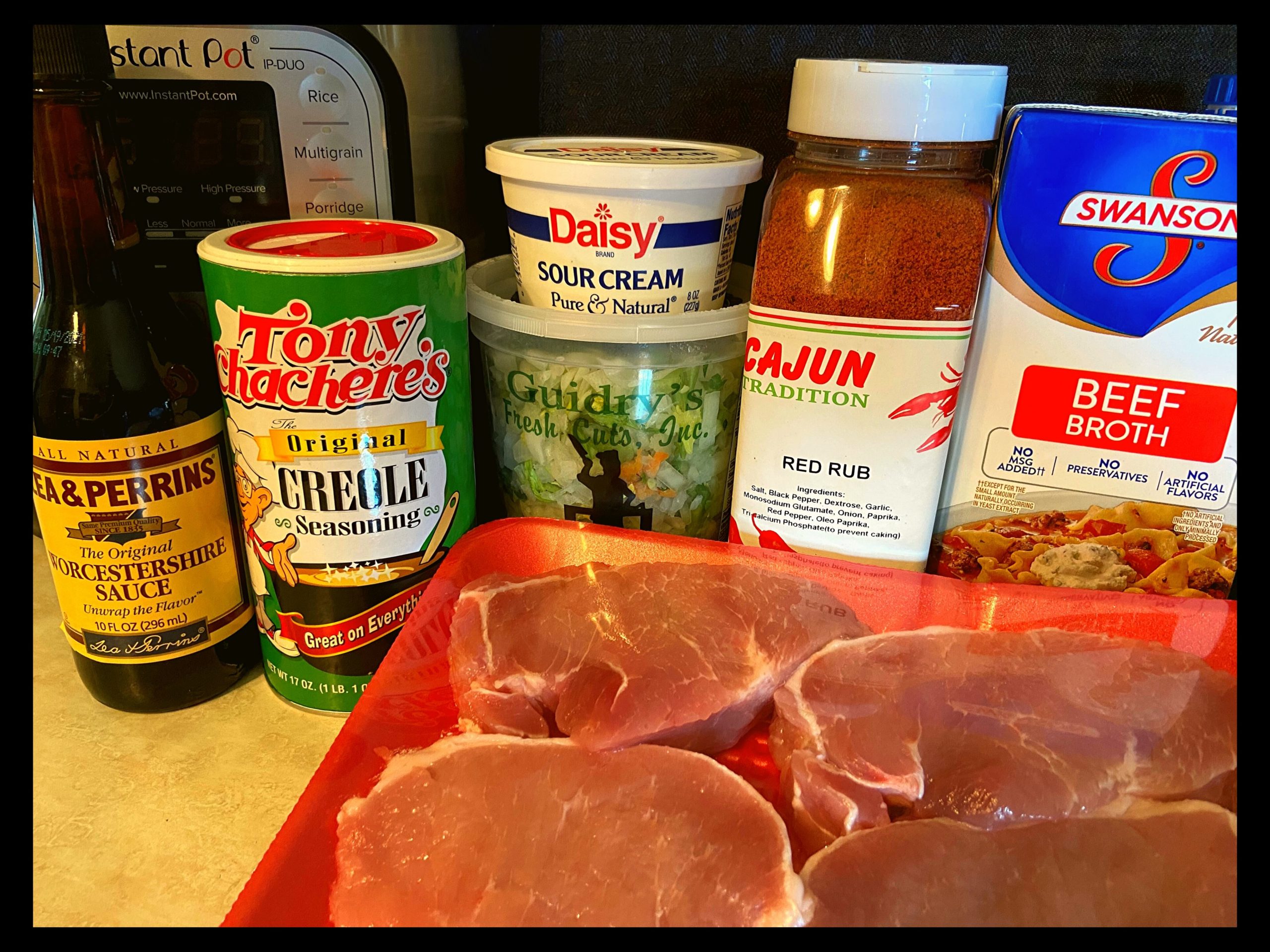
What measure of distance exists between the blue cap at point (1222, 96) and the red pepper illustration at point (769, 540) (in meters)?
0.48

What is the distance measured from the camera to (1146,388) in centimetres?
71

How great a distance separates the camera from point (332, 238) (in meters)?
0.71

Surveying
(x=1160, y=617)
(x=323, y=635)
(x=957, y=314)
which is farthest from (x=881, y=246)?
(x=323, y=635)

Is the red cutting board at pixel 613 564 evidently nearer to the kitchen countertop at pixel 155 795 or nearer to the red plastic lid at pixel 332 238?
the kitchen countertop at pixel 155 795

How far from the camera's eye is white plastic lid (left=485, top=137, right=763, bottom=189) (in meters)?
0.68

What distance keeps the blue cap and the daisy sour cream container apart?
0.35 meters

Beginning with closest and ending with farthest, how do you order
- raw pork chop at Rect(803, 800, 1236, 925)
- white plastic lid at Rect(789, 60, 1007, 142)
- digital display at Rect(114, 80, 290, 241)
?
raw pork chop at Rect(803, 800, 1236, 925), white plastic lid at Rect(789, 60, 1007, 142), digital display at Rect(114, 80, 290, 241)

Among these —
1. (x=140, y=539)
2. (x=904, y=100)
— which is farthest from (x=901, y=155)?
(x=140, y=539)

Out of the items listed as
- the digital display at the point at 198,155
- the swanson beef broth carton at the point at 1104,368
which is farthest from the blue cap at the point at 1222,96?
the digital display at the point at 198,155

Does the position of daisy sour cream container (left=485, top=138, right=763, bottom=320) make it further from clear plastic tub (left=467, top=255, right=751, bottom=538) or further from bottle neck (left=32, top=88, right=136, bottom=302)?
bottle neck (left=32, top=88, right=136, bottom=302)

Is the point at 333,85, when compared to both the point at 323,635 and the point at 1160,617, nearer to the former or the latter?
the point at 323,635

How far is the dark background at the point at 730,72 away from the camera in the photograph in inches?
29.9

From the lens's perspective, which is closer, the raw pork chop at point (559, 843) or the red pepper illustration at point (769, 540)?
the raw pork chop at point (559, 843)

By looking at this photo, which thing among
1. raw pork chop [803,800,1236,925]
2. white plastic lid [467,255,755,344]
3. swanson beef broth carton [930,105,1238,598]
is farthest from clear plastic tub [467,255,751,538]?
raw pork chop [803,800,1236,925]
